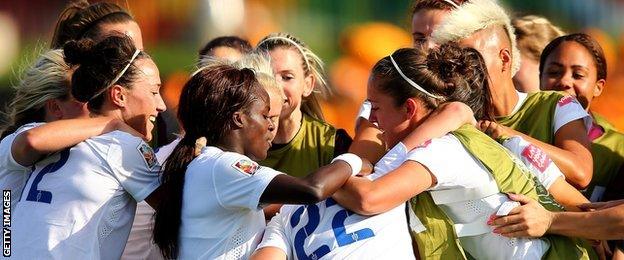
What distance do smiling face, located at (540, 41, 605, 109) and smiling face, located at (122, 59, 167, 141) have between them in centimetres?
206

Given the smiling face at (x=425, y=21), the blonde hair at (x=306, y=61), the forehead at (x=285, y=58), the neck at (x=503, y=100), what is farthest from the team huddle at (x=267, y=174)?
the smiling face at (x=425, y=21)

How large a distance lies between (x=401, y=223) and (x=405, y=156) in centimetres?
24

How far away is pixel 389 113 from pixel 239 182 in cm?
71

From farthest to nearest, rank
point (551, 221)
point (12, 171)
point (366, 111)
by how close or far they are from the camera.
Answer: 1. point (366, 111)
2. point (12, 171)
3. point (551, 221)

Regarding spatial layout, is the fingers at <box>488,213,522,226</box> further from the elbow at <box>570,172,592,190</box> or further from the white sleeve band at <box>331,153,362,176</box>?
the elbow at <box>570,172,592,190</box>

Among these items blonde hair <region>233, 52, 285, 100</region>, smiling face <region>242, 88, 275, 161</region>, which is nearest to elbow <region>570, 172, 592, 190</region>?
blonde hair <region>233, 52, 285, 100</region>

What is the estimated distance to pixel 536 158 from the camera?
4.27m

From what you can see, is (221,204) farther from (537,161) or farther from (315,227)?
(537,161)

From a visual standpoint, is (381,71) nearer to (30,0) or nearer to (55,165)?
(55,165)

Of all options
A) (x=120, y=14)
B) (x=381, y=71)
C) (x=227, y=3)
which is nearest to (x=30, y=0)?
(x=227, y=3)

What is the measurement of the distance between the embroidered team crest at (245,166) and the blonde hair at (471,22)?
1.38 m

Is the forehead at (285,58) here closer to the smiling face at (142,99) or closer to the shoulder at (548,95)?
the smiling face at (142,99)

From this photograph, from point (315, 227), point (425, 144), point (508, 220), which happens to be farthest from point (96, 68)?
point (508, 220)

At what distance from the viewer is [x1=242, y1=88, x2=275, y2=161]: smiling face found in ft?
13.2
